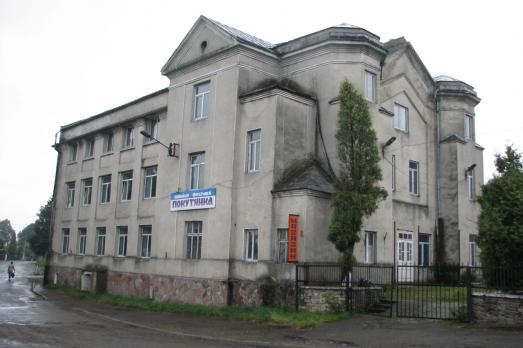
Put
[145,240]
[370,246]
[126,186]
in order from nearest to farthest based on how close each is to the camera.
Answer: [370,246] < [145,240] < [126,186]

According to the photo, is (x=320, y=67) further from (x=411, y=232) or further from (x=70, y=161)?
(x=70, y=161)

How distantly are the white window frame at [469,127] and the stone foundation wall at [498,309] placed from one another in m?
16.0

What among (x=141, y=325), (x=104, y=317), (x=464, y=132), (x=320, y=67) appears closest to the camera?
(x=141, y=325)

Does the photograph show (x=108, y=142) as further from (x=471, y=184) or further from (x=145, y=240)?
(x=471, y=184)

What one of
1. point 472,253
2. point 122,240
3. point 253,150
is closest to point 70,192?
point 122,240

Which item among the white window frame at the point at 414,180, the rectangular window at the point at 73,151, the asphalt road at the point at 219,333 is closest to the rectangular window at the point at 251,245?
the asphalt road at the point at 219,333

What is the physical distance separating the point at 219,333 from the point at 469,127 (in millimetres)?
20165

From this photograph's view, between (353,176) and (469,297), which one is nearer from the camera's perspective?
(469,297)

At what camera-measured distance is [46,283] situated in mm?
35750

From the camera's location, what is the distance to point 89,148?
34.5 m

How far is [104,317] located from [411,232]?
14786 millimetres

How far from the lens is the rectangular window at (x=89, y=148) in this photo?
34.3 meters

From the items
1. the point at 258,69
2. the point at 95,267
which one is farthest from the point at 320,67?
the point at 95,267

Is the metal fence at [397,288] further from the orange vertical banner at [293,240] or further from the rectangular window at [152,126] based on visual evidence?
the rectangular window at [152,126]
